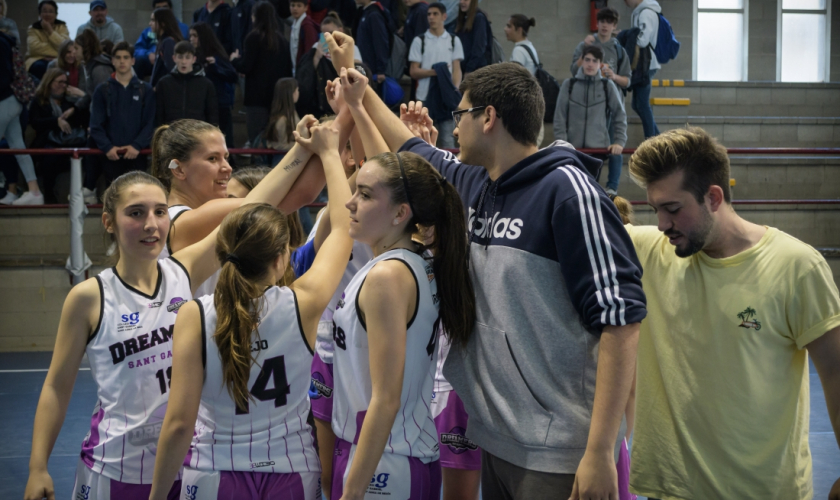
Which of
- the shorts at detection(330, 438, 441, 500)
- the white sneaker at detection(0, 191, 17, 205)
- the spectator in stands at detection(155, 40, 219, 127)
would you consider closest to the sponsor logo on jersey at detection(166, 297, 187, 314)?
the shorts at detection(330, 438, 441, 500)

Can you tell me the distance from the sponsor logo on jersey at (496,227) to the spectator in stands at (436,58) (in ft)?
19.7

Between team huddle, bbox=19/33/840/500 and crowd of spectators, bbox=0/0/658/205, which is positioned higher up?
crowd of spectators, bbox=0/0/658/205

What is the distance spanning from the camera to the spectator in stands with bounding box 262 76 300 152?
23.6 feet

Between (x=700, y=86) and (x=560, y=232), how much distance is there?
1040cm

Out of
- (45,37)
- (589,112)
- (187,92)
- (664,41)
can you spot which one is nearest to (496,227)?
(187,92)

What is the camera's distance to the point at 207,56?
7.90 m

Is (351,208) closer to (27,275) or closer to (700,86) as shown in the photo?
(27,275)

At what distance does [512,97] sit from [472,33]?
6670 millimetres

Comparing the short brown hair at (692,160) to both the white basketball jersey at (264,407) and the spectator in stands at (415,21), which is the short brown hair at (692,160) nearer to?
the white basketball jersey at (264,407)

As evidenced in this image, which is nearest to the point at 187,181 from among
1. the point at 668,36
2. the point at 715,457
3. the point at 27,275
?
the point at 715,457

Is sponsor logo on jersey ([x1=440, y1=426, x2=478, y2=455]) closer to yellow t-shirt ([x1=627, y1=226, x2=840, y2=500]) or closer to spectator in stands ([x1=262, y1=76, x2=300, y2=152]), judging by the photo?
yellow t-shirt ([x1=627, y1=226, x2=840, y2=500])

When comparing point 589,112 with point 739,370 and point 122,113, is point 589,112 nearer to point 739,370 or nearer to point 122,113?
point 122,113

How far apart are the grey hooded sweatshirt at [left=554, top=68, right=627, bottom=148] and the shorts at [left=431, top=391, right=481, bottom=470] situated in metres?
5.69

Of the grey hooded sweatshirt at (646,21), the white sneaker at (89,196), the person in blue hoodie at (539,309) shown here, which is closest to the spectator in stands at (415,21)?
the grey hooded sweatshirt at (646,21)
